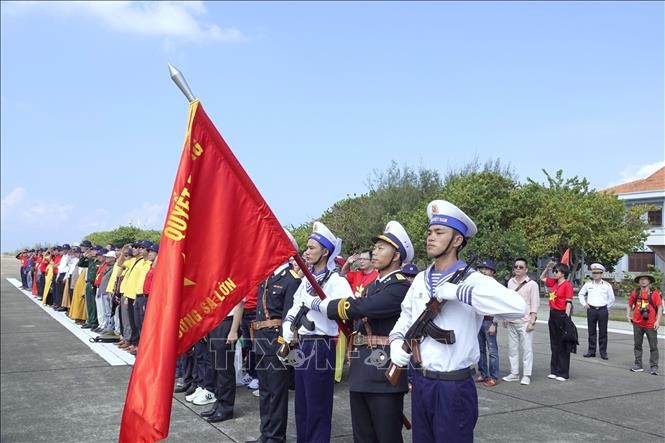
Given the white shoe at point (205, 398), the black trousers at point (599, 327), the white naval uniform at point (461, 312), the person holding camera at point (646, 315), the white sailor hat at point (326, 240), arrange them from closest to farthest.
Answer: the white naval uniform at point (461, 312), the white sailor hat at point (326, 240), the white shoe at point (205, 398), the person holding camera at point (646, 315), the black trousers at point (599, 327)

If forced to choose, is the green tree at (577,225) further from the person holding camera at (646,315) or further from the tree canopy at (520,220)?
the person holding camera at (646,315)

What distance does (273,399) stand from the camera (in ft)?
18.7

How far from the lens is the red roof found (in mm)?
46325

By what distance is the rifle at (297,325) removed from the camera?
17.2 ft

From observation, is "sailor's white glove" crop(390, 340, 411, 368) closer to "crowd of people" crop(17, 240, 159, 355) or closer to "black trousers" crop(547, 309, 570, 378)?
"crowd of people" crop(17, 240, 159, 355)

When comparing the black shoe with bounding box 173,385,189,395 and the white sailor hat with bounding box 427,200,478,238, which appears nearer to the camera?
the white sailor hat with bounding box 427,200,478,238

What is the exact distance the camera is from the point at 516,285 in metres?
9.77

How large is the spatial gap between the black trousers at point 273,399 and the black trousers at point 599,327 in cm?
840

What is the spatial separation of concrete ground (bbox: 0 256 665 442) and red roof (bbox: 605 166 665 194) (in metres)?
39.7

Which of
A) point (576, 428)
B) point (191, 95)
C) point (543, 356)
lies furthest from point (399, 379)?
point (543, 356)

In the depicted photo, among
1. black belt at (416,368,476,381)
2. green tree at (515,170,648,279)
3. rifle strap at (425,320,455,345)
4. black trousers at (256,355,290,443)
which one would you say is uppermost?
green tree at (515,170,648,279)

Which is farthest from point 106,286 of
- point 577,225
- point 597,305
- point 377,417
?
point 577,225

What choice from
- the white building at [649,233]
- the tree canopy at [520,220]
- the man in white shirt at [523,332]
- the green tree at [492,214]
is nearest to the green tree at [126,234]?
the tree canopy at [520,220]

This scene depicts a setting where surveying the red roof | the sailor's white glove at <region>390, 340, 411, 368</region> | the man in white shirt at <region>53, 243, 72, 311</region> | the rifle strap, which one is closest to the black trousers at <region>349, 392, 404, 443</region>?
the sailor's white glove at <region>390, 340, 411, 368</region>
